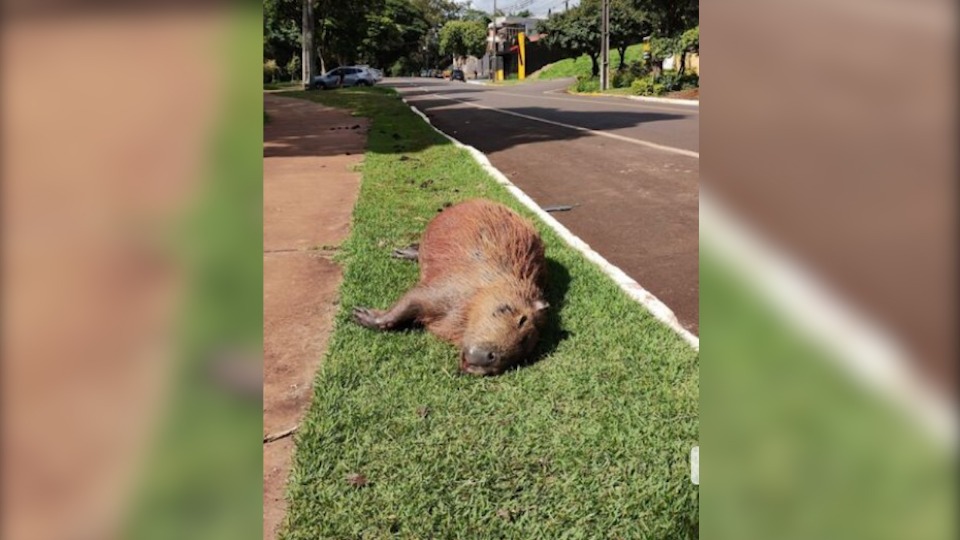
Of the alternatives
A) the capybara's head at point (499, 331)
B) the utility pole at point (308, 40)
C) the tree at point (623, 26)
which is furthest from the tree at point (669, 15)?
the capybara's head at point (499, 331)

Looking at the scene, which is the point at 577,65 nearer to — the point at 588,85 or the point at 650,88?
the point at 588,85

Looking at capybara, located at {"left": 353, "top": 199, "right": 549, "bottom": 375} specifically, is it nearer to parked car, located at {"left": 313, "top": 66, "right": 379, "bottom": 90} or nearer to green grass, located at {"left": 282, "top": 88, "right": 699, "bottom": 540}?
green grass, located at {"left": 282, "top": 88, "right": 699, "bottom": 540}

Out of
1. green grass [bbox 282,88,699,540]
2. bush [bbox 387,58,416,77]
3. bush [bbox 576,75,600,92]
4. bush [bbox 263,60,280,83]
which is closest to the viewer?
bush [bbox 263,60,280,83]

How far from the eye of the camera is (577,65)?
56.0 m

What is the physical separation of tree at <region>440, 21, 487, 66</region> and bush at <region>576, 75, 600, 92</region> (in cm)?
5048

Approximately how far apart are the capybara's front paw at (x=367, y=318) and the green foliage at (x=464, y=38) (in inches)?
3438

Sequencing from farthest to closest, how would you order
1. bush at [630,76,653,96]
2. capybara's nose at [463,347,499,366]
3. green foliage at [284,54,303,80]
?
green foliage at [284,54,303,80] → bush at [630,76,653,96] → capybara's nose at [463,347,499,366]

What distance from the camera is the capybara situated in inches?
151

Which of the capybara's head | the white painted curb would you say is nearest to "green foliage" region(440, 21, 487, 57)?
the white painted curb

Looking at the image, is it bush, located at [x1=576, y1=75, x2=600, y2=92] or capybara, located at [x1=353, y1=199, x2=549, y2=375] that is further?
bush, located at [x1=576, y1=75, x2=600, y2=92]
